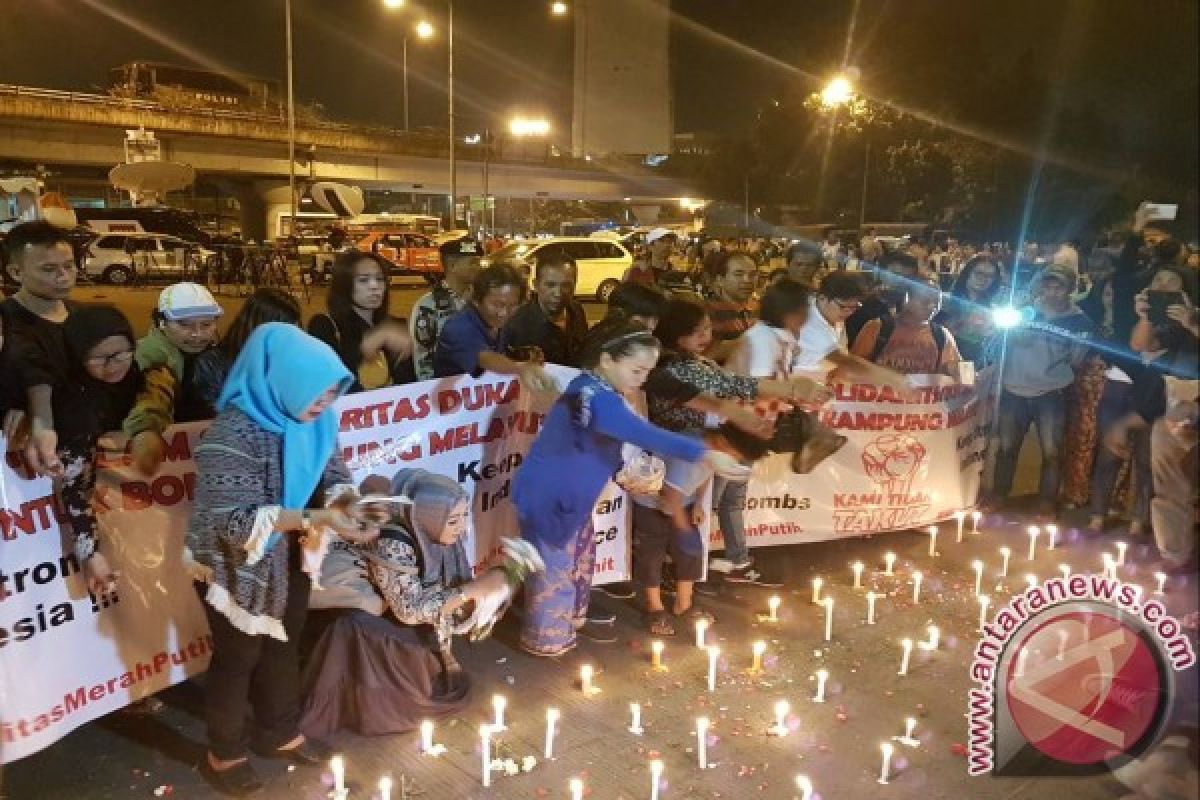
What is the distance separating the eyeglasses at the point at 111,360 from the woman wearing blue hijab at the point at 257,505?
2.53ft

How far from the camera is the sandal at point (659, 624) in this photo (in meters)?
4.71

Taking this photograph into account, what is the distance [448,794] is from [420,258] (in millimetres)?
29497

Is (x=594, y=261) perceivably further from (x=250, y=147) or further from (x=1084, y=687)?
(x=250, y=147)

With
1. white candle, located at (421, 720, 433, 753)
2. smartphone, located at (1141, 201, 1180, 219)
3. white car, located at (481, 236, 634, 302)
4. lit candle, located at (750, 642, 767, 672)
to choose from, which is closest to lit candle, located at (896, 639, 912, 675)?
lit candle, located at (750, 642, 767, 672)

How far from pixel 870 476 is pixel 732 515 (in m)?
1.12

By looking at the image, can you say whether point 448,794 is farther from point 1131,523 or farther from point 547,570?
point 1131,523

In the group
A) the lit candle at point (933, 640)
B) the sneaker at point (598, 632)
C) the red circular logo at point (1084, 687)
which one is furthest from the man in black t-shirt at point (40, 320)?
the lit candle at point (933, 640)

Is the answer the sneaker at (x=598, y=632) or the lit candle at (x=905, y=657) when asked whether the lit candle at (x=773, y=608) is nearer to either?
the lit candle at (x=905, y=657)

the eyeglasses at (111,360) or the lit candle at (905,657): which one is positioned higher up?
the eyeglasses at (111,360)

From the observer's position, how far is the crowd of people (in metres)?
3.10

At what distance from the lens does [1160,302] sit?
5727 millimetres

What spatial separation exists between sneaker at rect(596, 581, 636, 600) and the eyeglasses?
2877 millimetres

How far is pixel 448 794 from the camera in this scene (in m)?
3.36

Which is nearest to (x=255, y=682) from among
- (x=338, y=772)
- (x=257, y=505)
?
(x=338, y=772)
